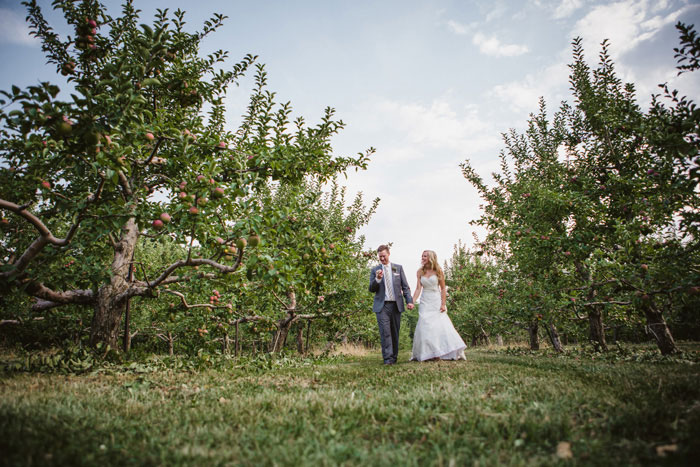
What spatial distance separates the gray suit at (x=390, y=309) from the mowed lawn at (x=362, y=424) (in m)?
3.15

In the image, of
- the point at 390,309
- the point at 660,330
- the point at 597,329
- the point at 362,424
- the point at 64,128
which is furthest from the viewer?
the point at 597,329

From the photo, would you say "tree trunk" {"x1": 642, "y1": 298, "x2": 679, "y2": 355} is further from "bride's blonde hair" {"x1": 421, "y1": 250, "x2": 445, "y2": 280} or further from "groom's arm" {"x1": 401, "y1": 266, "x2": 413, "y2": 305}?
"groom's arm" {"x1": 401, "y1": 266, "x2": 413, "y2": 305}

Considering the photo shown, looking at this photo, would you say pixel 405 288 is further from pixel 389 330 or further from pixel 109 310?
pixel 109 310

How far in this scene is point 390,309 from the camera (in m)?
6.69

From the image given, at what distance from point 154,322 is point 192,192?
539 inches

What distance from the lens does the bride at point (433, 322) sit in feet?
21.1

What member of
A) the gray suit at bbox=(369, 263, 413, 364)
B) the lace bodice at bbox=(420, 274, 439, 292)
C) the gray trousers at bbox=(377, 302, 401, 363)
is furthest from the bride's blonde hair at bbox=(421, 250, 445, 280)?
the gray trousers at bbox=(377, 302, 401, 363)

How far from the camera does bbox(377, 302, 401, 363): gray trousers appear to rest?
20.8 ft

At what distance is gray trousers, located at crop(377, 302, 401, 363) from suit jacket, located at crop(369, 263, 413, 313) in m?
0.14

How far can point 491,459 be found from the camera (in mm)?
1581

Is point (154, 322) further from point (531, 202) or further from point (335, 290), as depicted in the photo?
point (531, 202)

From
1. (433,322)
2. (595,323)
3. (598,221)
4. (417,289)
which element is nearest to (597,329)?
(595,323)

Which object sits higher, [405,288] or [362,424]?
[405,288]

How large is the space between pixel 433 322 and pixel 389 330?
1041 millimetres
